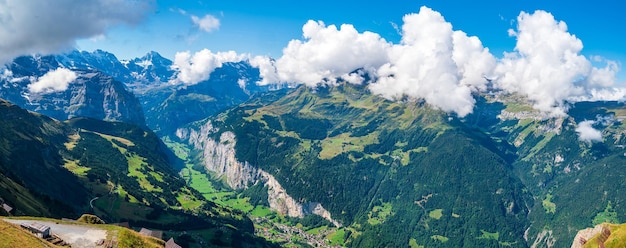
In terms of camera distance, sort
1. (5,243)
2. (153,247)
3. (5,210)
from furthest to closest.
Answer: (5,210) < (153,247) < (5,243)

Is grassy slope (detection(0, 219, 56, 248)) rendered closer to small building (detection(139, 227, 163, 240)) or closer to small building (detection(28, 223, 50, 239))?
small building (detection(28, 223, 50, 239))

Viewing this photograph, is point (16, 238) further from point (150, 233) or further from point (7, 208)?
point (150, 233)

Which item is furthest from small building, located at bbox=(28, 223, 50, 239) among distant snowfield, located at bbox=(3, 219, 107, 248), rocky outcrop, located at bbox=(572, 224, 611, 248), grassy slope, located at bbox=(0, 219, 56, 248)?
rocky outcrop, located at bbox=(572, 224, 611, 248)

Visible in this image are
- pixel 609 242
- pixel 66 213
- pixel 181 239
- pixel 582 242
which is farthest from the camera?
pixel 181 239

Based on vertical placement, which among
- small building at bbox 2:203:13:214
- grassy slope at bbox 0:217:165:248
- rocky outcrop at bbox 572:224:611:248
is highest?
rocky outcrop at bbox 572:224:611:248

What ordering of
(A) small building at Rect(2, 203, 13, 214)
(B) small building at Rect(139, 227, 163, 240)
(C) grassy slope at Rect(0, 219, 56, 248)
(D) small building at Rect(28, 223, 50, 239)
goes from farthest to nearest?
(B) small building at Rect(139, 227, 163, 240) < (A) small building at Rect(2, 203, 13, 214) < (D) small building at Rect(28, 223, 50, 239) < (C) grassy slope at Rect(0, 219, 56, 248)

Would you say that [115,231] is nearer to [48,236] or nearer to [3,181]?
[48,236]

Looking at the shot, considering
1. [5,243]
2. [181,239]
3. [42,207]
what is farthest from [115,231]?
[181,239]

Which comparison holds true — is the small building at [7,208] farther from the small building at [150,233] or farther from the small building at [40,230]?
the small building at [40,230]

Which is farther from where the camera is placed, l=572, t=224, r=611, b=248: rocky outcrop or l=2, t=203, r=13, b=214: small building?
l=572, t=224, r=611, b=248: rocky outcrop
